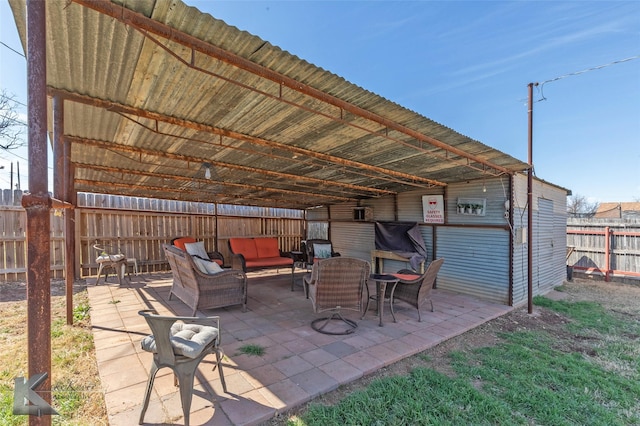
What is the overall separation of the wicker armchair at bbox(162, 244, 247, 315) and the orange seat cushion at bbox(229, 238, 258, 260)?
8.95ft

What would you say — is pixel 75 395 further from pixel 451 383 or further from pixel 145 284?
pixel 145 284

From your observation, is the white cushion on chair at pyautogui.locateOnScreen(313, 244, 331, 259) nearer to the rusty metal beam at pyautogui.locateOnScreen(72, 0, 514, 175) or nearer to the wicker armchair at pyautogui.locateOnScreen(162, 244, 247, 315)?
the wicker armchair at pyautogui.locateOnScreen(162, 244, 247, 315)

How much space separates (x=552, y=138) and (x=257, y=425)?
17.5m

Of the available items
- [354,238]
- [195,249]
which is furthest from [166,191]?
[354,238]

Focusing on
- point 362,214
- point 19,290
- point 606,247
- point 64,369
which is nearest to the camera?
point 64,369

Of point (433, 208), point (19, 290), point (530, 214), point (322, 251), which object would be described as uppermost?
point (433, 208)

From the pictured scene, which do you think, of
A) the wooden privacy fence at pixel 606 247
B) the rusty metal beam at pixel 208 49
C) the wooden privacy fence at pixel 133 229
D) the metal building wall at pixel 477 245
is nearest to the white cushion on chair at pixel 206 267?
the rusty metal beam at pixel 208 49

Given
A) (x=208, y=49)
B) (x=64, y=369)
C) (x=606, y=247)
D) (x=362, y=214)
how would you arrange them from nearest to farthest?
(x=208, y=49) < (x=64, y=369) < (x=606, y=247) < (x=362, y=214)

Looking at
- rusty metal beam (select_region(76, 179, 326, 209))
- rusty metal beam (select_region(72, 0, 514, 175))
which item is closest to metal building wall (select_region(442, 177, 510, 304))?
rusty metal beam (select_region(72, 0, 514, 175))

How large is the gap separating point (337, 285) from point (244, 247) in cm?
433

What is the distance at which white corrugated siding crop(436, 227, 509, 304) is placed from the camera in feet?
17.8

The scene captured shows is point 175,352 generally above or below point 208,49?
below

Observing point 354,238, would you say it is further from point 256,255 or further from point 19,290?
point 19,290

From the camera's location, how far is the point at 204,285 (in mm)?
3939
